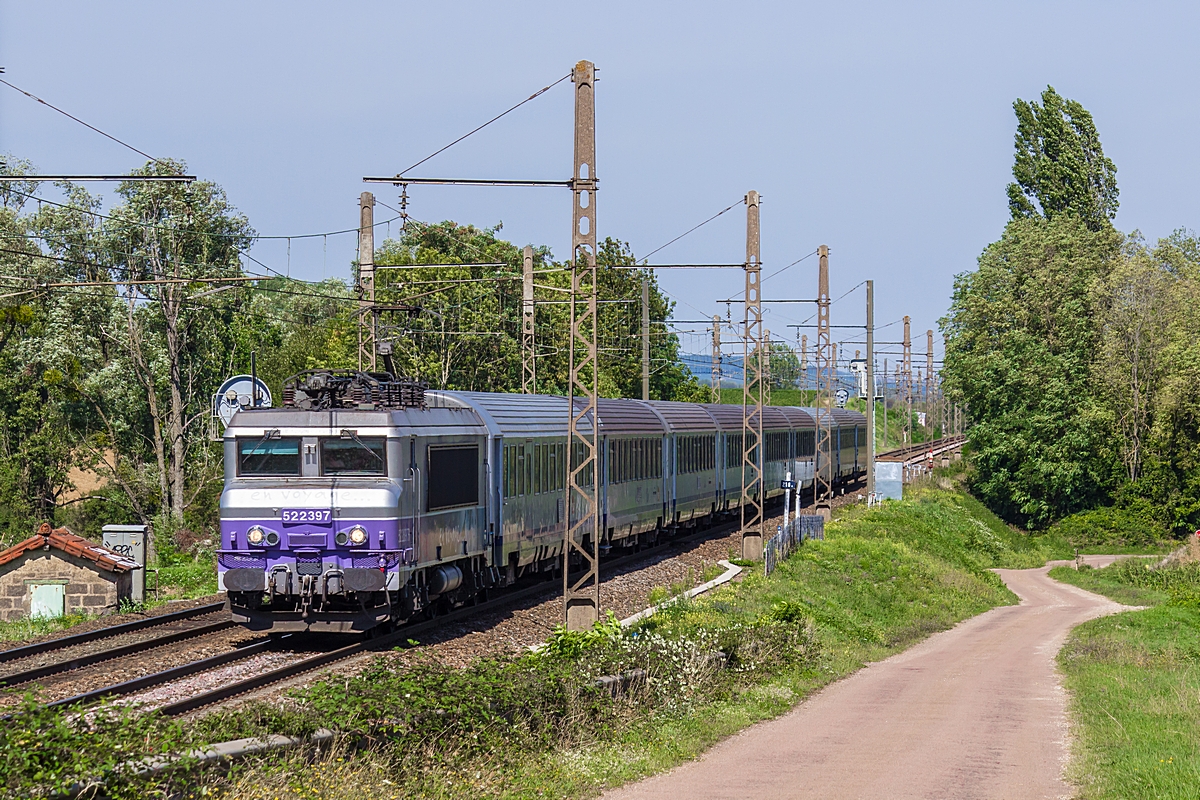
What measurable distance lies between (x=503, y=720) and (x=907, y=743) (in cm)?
404

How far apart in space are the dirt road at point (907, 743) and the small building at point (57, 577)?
1210 cm

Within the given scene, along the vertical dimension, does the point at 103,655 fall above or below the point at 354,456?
below

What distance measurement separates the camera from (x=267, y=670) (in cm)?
1703

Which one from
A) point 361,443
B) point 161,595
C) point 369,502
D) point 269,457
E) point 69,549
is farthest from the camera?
point 161,595

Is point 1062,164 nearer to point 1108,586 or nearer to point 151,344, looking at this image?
point 1108,586

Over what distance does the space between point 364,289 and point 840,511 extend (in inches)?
1002

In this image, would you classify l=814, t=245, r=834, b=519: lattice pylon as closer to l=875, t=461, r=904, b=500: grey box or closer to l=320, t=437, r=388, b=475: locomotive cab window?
l=875, t=461, r=904, b=500: grey box

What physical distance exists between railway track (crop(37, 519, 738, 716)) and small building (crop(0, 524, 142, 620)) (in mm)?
4466

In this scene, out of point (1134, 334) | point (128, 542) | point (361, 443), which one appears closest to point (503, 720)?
point (361, 443)

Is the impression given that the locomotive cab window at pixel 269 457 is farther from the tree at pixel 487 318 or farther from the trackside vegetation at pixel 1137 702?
the tree at pixel 487 318

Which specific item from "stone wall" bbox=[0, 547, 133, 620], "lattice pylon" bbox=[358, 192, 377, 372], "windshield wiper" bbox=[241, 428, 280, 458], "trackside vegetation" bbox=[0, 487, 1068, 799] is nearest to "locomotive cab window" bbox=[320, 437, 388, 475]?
"windshield wiper" bbox=[241, 428, 280, 458]

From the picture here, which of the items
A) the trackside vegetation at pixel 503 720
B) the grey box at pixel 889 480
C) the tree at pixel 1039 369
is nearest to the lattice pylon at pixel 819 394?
the grey box at pixel 889 480

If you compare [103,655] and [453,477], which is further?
[453,477]

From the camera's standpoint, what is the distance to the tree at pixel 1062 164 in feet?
234
